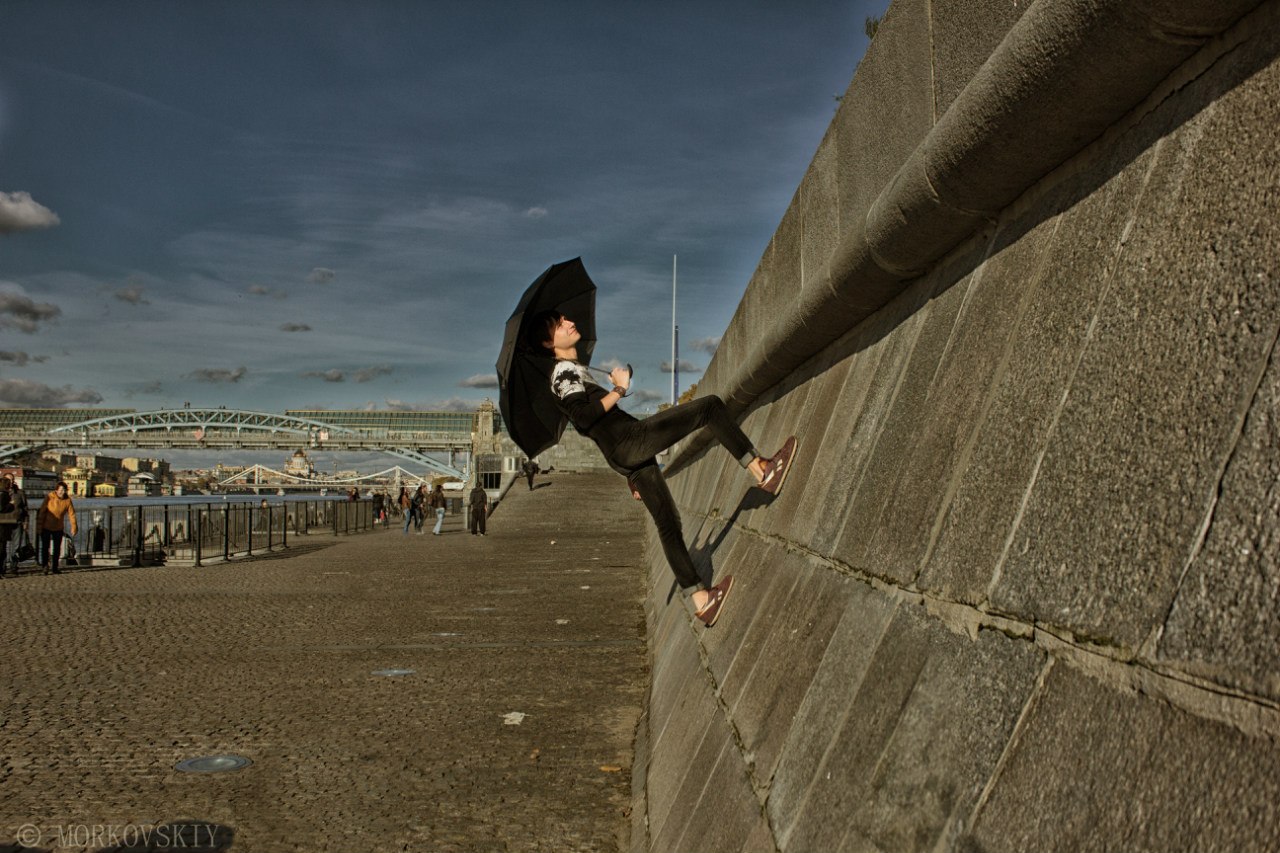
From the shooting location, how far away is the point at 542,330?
5.62m

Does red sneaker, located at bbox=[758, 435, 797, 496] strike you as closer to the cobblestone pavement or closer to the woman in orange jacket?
the cobblestone pavement

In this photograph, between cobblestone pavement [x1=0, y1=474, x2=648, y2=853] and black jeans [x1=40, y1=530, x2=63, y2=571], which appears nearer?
cobblestone pavement [x1=0, y1=474, x2=648, y2=853]

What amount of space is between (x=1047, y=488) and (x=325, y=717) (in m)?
5.84

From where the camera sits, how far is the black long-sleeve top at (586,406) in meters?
5.03

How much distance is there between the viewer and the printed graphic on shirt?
5.10 meters

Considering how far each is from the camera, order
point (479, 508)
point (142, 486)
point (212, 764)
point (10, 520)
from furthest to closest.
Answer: point (142, 486) → point (479, 508) → point (10, 520) → point (212, 764)

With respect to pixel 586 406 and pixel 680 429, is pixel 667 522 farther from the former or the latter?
pixel 586 406

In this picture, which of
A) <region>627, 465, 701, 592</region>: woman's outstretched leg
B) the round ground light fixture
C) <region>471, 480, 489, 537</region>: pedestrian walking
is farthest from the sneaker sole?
<region>471, 480, 489, 537</region>: pedestrian walking

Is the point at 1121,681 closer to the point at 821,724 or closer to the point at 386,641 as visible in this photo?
the point at 821,724

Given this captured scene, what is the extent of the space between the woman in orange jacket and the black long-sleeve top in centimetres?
1646

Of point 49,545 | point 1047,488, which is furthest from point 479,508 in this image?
point 1047,488

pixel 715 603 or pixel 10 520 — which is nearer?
pixel 715 603

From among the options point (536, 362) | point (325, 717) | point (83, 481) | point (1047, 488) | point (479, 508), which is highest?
point (536, 362)

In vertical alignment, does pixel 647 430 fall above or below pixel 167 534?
above
